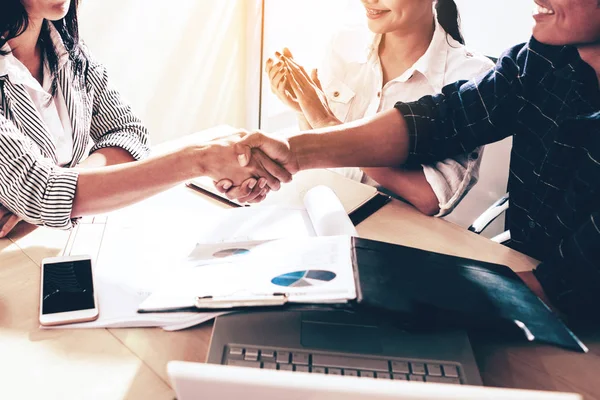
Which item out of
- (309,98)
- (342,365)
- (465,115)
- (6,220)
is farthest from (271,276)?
(309,98)


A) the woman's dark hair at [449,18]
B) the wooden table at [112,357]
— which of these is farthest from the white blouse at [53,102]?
the woman's dark hair at [449,18]

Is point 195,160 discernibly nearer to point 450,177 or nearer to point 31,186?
point 31,186

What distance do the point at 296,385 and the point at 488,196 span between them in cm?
152

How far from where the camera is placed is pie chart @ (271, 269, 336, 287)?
0.67 meters

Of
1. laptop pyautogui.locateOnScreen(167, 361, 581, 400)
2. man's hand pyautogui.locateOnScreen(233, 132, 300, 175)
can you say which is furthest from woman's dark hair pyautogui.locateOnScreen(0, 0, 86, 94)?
laptop pyautogui.locateOnScreen(167, 361, 581, 400)

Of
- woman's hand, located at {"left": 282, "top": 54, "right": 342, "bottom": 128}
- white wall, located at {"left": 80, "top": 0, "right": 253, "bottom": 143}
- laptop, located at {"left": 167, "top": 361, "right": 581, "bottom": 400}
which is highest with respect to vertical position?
white wall, located at {"left": 80, "top": 0, "right": 253, "bottom": 143}

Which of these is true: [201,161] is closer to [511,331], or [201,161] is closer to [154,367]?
[154,367]

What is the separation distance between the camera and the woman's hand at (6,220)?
3.07 ft

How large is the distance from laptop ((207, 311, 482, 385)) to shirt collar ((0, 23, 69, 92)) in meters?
0.76

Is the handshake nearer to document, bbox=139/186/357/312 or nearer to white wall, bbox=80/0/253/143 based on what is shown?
document, bbox=139/186/357/312

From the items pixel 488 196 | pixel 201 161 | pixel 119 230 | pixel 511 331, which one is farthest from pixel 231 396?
pixel 488 196

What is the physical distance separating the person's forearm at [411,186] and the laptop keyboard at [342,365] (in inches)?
20.3

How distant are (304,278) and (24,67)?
0.87m

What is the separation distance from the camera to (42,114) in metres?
1.21
